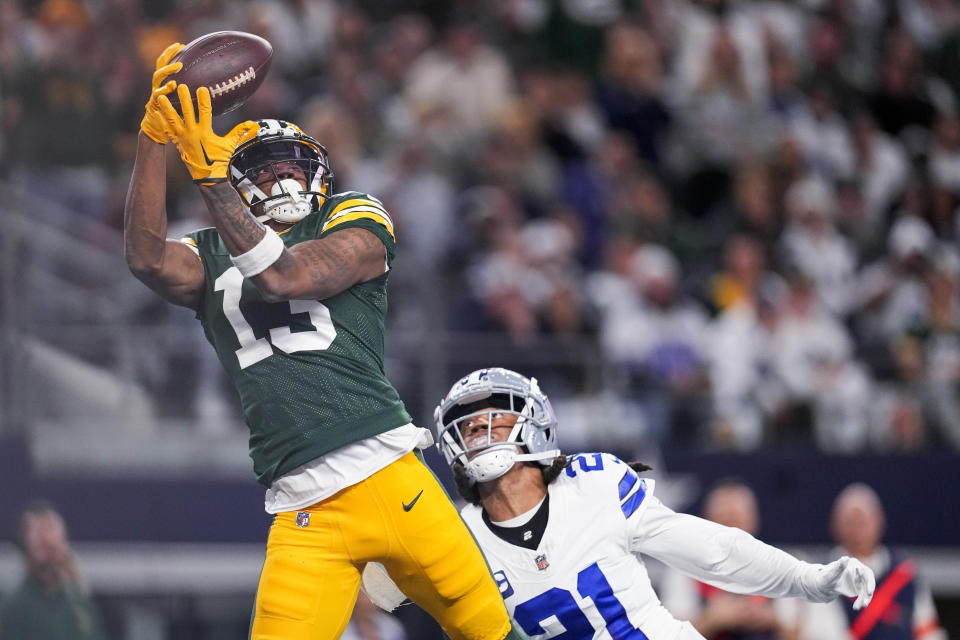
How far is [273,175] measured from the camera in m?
4.50

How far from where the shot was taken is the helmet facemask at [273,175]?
4484 mm

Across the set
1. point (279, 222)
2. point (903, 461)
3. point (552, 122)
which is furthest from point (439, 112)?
point (279, 222)

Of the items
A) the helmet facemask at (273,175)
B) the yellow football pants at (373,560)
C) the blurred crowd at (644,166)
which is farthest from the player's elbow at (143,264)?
the blurred crowd at (644,166)

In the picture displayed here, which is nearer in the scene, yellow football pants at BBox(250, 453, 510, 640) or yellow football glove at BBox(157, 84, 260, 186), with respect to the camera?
yellow football glove at BBox(157, 84, 260, 186)

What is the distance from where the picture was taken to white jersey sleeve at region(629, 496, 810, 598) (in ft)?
15.0

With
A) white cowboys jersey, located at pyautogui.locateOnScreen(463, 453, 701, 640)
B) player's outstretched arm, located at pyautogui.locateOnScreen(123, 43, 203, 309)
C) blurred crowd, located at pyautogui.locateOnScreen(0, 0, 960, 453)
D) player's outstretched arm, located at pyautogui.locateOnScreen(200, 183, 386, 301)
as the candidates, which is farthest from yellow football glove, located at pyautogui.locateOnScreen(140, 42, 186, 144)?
blurred crowd, located at pyautogui.locateOnScreen(0, 0, 960, 453)

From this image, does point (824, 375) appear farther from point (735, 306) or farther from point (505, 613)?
point (505, 613)

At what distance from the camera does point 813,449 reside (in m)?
9.34

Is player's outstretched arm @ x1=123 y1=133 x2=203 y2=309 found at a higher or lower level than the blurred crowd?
lower

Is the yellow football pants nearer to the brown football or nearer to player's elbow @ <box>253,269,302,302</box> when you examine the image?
player's elbow @ <box>253,269,302,302</box>

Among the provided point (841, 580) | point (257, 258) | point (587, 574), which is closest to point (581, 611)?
point (587, 574)

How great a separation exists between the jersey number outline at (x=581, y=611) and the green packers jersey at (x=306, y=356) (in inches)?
28.7

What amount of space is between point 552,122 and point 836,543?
12.1ft

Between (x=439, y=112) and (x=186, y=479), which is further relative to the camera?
(x=439, y=112)
